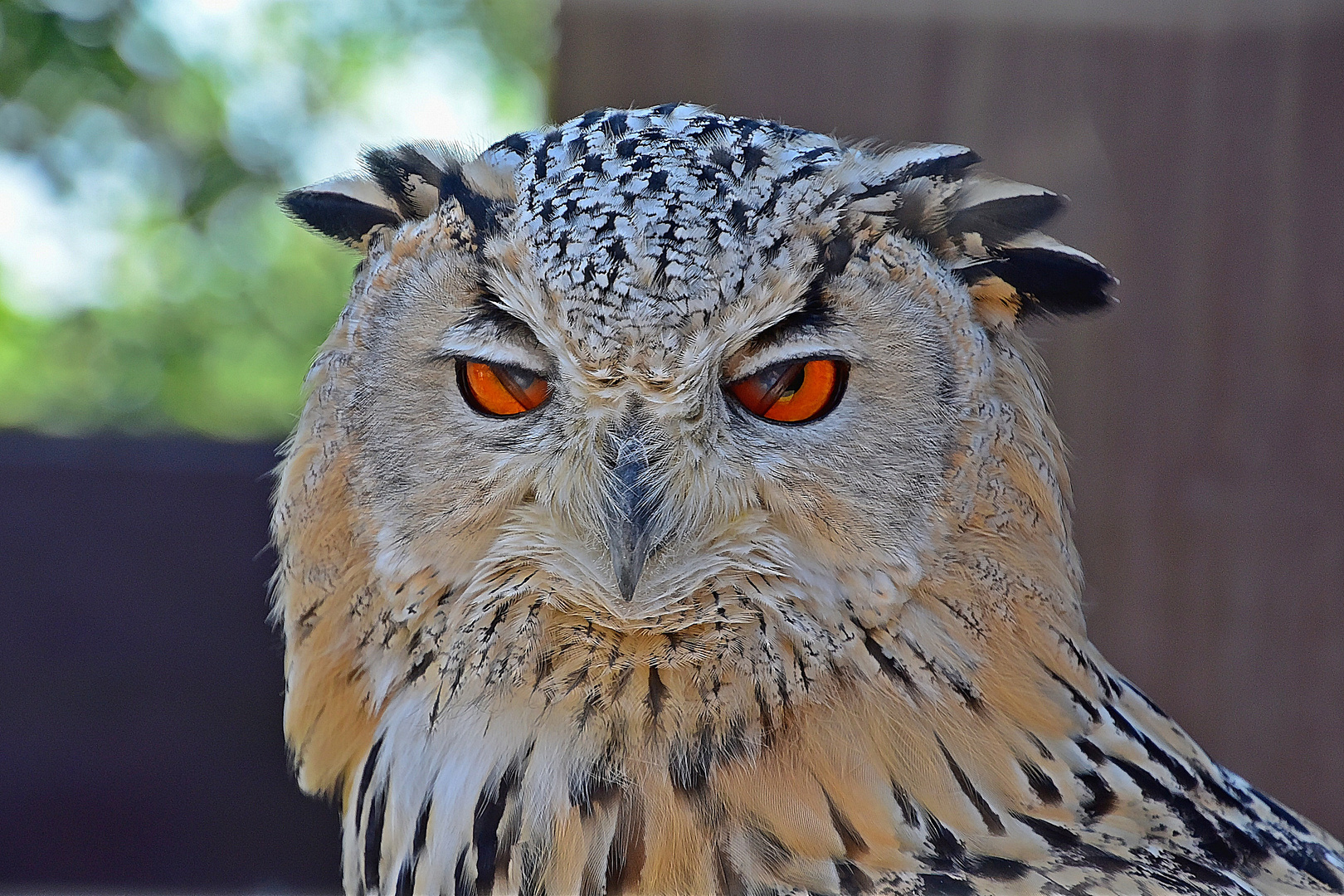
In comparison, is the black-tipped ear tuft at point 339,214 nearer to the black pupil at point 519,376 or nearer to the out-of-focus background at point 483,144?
the out-of-focus background at point 483,144

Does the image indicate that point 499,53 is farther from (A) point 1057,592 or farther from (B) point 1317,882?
(B) point 1317,882

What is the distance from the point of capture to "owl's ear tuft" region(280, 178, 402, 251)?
116cm

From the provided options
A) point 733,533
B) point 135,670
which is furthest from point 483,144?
point 135,670

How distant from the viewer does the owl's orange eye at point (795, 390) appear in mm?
958

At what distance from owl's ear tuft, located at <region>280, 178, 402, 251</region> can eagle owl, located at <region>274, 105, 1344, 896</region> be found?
64 millimetres

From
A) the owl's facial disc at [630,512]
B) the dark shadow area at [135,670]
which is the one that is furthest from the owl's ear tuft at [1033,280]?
the dark shadow area at [135,670]

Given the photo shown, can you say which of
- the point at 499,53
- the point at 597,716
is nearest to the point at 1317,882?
the point at 597,716

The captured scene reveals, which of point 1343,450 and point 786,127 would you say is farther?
point 1343,450

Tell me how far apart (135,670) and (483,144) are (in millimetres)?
1883

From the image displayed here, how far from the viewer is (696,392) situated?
935mm

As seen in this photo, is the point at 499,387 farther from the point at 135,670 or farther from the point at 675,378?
the point at 135,670

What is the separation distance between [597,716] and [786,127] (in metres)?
0.62

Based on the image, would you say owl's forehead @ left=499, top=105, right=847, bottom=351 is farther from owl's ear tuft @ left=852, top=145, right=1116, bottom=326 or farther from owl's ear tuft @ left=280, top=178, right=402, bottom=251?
owl's ear tuft @ left=280, top=178, right=402, bottom=251

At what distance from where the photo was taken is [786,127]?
107cm
